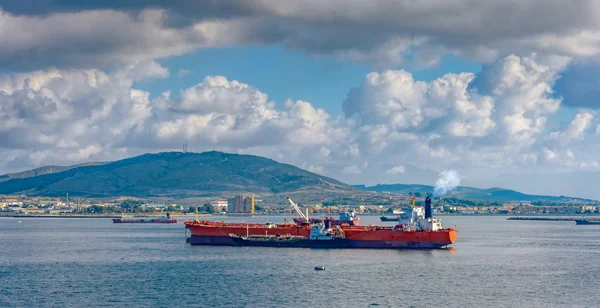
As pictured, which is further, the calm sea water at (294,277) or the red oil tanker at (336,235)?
the red oil tanker at (336,235)

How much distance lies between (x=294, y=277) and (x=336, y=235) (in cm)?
3429

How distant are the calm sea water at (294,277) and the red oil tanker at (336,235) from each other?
109 inches

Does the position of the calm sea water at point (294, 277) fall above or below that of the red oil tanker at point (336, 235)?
below

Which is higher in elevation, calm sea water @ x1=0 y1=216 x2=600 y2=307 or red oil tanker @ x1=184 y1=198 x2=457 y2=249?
red oil tanker @ x1=184 y1=198 x2=457 y2=249

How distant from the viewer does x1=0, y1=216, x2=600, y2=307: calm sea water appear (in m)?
65.9

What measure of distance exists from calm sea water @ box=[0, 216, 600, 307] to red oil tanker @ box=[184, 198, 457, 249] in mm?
2770

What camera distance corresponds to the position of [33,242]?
441 feet

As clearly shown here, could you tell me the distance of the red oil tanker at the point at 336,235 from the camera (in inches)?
4360

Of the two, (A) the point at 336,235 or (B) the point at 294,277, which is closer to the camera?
(B) the point at 294,277

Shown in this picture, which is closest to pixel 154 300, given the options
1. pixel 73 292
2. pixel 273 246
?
pixel 73 292

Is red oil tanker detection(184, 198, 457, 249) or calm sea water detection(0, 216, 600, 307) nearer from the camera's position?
calm sea water detection(0, 216, 600, 307)

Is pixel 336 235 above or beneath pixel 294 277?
above

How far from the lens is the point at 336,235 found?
11275cm

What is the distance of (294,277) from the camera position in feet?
259
